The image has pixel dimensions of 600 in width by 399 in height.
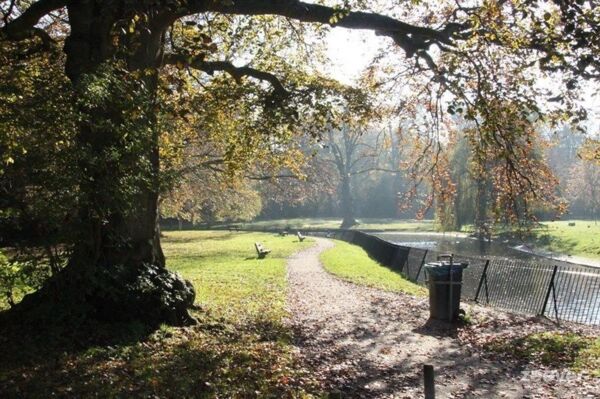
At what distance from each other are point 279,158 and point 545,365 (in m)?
10.3

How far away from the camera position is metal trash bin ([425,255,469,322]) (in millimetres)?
10633

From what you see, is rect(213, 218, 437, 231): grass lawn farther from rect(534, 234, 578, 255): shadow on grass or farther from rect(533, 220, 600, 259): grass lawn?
rect(534, 234, 578, 255): shadow on grass

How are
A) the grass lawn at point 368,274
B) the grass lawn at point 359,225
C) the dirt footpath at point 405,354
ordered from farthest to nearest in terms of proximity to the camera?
the grass lawn at point 359,225 → the grass lawn at point 368,274 → the dirt footpath at point 405,354

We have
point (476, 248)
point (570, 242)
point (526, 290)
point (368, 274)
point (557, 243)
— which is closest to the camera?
point (526, 290)

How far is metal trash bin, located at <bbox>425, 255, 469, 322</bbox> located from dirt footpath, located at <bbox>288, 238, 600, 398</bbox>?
0.36 meters

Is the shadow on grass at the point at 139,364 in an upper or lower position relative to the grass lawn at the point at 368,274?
upper

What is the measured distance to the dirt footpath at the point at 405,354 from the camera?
6.78 metres

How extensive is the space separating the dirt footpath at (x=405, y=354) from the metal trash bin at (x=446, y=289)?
0.36m

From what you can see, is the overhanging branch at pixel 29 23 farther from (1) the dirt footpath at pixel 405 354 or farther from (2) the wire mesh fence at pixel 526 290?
(2) the wire mesh fence at pixel 526 290

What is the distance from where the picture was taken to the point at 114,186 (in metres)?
6.54

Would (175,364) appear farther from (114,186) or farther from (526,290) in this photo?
(526,290)

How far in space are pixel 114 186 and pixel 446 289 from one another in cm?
701

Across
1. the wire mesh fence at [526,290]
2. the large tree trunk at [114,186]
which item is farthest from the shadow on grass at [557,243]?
the large tree trunk at [114,186]

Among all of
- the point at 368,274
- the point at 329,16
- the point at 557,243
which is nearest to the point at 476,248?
the point at 557,243
